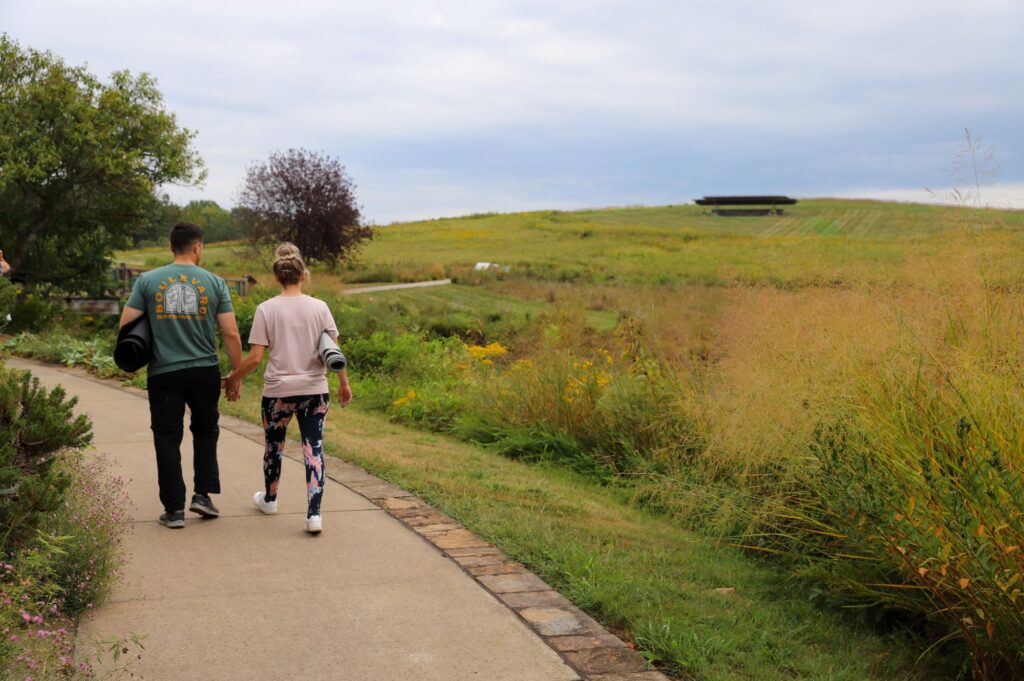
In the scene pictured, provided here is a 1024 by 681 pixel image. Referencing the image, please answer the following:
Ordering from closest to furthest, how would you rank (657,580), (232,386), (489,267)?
1. (657,580)
2. (232,386)
3. (489,267)

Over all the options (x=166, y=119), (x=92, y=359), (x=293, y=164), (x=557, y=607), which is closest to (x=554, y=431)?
(x=557, y=607)

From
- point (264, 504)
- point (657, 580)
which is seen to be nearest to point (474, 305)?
point (264, 504)

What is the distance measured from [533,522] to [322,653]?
2.27 meters

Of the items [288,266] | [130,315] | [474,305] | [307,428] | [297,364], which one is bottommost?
[474,305]

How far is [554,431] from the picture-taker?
9.16m

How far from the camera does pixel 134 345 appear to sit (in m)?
→ 5.70

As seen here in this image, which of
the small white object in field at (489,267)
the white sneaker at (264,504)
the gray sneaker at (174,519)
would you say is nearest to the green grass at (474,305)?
the small white object in field at (489,267)

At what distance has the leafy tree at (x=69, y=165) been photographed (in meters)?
23.0

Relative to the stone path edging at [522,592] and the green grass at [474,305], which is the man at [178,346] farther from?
the green grass at [474,305]

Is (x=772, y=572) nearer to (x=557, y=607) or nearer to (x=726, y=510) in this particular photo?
(x=726, y=510)

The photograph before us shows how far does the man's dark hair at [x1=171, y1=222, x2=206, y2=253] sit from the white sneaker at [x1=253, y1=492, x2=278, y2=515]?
1651 mm

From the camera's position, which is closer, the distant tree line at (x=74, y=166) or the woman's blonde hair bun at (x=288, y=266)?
the woman's blonde hair bun at (x=288, y=266)

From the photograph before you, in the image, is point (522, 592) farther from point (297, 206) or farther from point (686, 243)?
point (686, 243)

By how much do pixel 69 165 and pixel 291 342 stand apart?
20.6 metres
